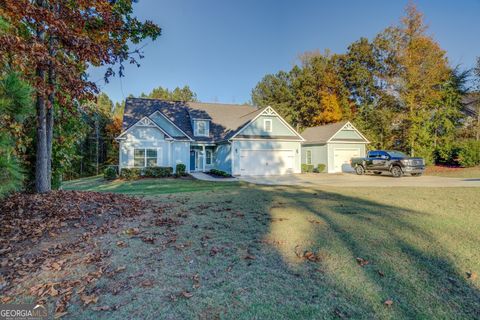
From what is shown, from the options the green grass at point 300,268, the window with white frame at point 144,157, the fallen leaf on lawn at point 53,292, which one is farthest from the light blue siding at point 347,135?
the fallen leaf on lawn at point 53,292

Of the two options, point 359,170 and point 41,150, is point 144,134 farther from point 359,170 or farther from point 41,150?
point 359,170

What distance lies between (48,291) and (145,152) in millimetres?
18810

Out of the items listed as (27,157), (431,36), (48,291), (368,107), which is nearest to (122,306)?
(48,291)

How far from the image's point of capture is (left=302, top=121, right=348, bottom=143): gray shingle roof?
1001 inches

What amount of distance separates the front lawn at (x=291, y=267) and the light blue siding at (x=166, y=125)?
54.6ft

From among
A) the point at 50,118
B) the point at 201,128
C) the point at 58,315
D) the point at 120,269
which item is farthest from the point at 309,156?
the point at 58,315

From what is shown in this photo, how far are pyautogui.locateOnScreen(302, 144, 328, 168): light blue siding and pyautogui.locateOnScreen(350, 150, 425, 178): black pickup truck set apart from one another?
4.13m

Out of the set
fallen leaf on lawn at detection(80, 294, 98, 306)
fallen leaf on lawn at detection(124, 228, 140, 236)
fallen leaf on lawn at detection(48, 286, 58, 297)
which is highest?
fallen leaf on lawn at detection(124, 228, 140, 236)

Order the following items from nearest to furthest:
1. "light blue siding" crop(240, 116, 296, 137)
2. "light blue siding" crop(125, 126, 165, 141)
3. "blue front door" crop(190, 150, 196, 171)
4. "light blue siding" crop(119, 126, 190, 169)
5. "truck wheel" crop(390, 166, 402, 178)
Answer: "truck wheel" crop(390, 166, 402, 178), "light blue siding" crop(119, 126, 190, 169), "light blue siding" crop(125, 126, 165, 141), "light blue siding" crop(240, 116, 296, 137), "blue front door" crop(190, 150, 196, 171)

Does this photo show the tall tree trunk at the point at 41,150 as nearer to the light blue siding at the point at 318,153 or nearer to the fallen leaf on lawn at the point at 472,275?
the fallen leaf on lawn at the point at 472,275

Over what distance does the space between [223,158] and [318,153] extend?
31.9 feet

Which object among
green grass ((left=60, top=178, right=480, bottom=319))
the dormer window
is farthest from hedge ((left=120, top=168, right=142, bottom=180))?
green grass ((left=60, top=178, right=480, bottom=319))

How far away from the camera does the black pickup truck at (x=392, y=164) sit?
18.4 metres

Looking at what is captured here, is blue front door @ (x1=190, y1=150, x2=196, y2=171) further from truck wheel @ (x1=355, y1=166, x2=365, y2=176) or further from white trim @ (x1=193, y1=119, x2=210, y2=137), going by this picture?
truck wheel @ (x1=355, y1=166, x2=365, y2=176)
